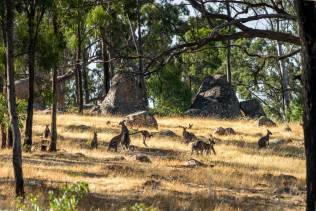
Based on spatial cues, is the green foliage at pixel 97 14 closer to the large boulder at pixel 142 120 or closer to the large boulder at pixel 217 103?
the large boulder at pixel 142 120

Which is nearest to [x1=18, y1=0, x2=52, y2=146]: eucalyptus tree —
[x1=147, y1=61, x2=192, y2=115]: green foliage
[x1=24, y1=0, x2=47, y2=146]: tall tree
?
[x1=24, y1=0, x2=47, y2=146]: tall tree

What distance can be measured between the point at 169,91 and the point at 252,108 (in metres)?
8.81

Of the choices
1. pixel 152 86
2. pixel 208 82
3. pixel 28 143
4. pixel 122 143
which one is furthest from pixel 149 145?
pixel 152 86

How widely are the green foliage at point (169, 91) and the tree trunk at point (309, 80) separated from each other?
1426 inches

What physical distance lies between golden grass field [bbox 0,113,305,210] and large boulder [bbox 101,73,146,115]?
1079 centimetres

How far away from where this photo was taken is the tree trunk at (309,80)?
25.7 feet

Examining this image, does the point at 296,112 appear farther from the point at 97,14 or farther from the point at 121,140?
the point at 97,14

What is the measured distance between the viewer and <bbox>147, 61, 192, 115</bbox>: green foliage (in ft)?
149

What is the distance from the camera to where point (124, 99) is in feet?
127

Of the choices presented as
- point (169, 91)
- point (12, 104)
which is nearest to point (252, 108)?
point (169, 91)

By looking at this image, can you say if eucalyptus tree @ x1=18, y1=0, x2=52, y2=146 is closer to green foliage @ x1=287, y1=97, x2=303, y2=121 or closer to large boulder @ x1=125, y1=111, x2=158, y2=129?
large boulder @ x1=125, y1=111, x2=158, y2=129

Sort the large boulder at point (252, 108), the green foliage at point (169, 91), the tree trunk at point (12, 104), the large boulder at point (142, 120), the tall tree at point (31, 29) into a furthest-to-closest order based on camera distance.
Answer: the green foliage at point (169, 91)
the large boulder at point (252, 108)
the large boulder at point (142, 120)
the tall tree at point (31, 29)
the tree trunk at point (12, 104)

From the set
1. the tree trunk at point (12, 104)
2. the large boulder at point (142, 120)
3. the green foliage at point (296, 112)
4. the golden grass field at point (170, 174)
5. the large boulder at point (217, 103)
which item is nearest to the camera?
the tree trunk at point (12, 104)

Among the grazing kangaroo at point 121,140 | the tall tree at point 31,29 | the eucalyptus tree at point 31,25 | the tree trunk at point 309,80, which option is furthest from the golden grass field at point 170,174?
the tree trunk at point 309,80
